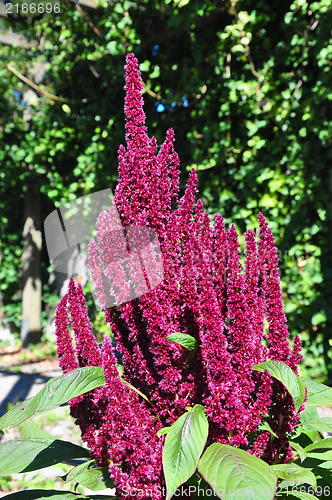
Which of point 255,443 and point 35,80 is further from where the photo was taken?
point 35,80

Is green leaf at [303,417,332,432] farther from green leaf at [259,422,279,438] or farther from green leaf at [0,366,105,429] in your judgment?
green leaf at [0,366,105,429]

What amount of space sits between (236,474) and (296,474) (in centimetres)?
20

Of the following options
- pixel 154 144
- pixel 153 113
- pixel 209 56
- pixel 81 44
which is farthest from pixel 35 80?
pixel 154 144

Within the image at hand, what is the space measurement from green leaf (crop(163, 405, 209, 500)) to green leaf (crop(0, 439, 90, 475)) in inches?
15.7

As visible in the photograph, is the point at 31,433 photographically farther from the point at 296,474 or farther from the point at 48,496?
the point at 296,474

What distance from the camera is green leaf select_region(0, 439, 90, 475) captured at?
1013mm

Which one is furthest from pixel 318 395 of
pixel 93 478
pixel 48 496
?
pixel 48 496

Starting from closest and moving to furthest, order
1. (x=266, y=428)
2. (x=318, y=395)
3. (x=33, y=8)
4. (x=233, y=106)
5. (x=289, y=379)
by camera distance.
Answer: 1. (x=289, y=379)
2. (x=266, y=428)
3. (x=318, y=395)
4. (x=233, y=106)
5. (x=33, y=8)

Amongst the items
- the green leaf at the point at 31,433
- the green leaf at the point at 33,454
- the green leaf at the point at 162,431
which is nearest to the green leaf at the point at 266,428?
the green leaf at the point at 162,431

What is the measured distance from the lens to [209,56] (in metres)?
3.77

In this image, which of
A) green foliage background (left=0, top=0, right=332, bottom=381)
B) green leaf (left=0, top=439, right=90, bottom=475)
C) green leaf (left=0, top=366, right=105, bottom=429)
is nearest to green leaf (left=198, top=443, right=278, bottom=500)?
green leaf (left=0, top=366, right=105, bottom=429)

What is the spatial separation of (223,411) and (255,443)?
149 mm

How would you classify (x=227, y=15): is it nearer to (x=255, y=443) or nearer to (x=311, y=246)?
(x=311, y=246)

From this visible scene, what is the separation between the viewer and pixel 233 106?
3625mm
